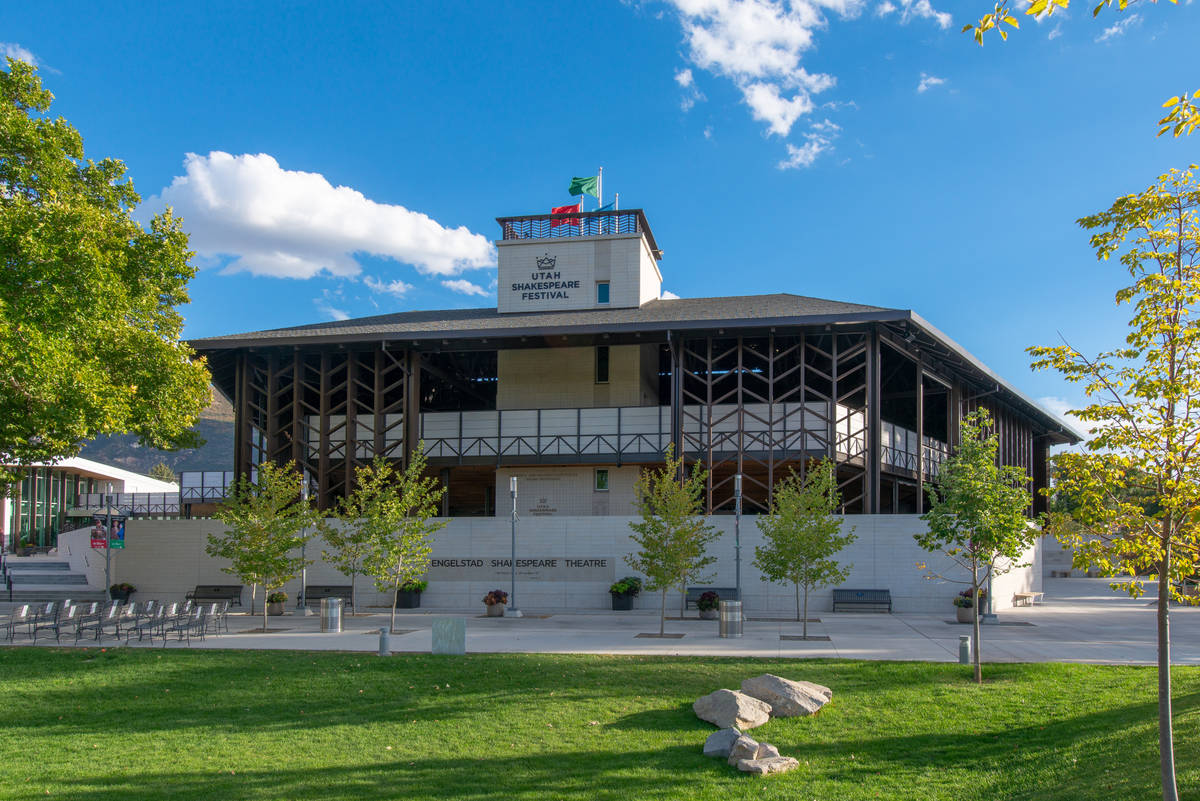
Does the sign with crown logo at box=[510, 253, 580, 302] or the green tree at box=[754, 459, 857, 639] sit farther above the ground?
the sign with crown logo at box=[510, 253, 580, 302]

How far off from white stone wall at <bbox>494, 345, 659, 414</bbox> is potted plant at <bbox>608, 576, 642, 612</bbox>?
8915mm

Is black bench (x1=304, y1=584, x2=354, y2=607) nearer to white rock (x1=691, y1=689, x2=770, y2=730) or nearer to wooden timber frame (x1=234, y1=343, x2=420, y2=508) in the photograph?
wooden timber frame (x1=234, y1=343, x2=420, y2=508)

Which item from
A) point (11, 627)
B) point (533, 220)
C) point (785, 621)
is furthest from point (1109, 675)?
point (533, 220)

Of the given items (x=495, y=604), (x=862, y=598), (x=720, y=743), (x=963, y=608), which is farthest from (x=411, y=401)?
(x=720, y=743)

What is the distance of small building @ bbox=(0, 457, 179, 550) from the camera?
63.2m

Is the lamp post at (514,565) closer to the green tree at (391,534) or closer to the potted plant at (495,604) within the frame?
the potted plant at (495,604)

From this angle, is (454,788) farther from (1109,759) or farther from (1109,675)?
(1109,675)

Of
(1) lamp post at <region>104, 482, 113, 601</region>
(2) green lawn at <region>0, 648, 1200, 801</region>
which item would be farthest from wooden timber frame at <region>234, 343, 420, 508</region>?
(2) green lawn at <region>0, 648, 1200, 801</region>

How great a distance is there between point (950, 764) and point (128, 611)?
70.4 feet

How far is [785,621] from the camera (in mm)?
27781

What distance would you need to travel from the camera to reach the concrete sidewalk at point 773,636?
20.1 m

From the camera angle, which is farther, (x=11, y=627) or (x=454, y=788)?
(x=11, y=627)

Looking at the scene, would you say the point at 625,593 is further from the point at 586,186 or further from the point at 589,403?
the point at 586,186

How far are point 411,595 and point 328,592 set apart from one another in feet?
10.4
